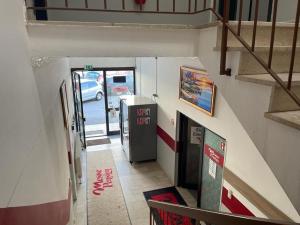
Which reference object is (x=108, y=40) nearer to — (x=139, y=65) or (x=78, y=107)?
(x=139, y=65)

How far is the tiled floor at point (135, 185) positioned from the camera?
4.32 metres

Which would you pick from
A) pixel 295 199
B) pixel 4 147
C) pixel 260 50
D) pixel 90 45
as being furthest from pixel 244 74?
pixel 4 147

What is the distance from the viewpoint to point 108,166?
6078 mm

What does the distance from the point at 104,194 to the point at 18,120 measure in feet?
13.2

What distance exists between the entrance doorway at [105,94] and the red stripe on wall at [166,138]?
2.63 meters

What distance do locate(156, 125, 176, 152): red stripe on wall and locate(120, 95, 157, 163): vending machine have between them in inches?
8.1

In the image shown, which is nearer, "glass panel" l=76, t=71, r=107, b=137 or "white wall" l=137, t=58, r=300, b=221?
"white wall" l=137, t=58, r=300, b=221

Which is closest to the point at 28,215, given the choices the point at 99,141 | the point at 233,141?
the point at 233,141

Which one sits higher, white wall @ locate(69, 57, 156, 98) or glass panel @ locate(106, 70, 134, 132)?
white wall @ locate(69, 57, 156, 98)

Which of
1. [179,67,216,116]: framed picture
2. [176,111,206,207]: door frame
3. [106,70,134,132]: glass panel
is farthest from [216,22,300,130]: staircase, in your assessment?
[106,70,134,132]: glass panel

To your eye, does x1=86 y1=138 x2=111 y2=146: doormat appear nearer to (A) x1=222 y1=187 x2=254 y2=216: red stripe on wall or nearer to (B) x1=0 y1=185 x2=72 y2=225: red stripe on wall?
(A) x1=222 y1=187 x2=254 y2=216: red stripe on wall

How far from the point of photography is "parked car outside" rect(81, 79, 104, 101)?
436 inches

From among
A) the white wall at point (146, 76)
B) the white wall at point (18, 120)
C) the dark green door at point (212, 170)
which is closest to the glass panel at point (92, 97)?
the white wall at point (146, 76)

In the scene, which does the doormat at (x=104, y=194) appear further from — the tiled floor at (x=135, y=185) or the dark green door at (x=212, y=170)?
the dark green door at (x=212, y=170)
